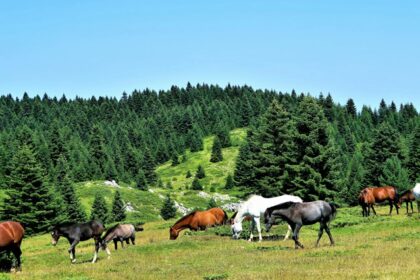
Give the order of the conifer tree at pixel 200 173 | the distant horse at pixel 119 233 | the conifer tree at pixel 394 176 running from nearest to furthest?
the distant horse at pixel 119 233 < the conifer tree at pixel 394 176 < the conifer tree at pixel 200 173

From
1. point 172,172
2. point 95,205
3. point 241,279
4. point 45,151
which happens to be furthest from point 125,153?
point 241,279

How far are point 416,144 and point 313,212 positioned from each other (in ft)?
265

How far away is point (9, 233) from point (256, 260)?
10788 mm

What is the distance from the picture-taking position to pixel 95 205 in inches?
3551

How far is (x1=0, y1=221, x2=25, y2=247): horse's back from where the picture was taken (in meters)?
21.8

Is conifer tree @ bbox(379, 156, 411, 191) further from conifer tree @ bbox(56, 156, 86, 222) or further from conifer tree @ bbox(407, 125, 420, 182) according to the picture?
conifer tree @ bbox(56, 156, 86, 222)

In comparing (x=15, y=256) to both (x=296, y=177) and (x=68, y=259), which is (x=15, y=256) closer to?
(x=68, y=259)

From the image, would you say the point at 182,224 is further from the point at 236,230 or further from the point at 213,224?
the point at 236,230

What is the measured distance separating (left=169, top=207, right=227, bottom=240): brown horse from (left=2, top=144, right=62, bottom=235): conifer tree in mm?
35013

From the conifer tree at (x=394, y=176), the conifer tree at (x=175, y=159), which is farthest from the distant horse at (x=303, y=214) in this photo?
the conifer tree at (x=175, y=159)

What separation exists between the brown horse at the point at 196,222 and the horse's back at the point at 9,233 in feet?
44.4

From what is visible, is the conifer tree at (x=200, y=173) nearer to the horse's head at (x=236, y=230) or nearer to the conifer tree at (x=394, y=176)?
the conifer tree at (x=394, y=176)

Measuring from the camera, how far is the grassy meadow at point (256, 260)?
55.8 feet

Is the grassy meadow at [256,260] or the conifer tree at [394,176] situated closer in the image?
the grassy meadow at [256,260]
